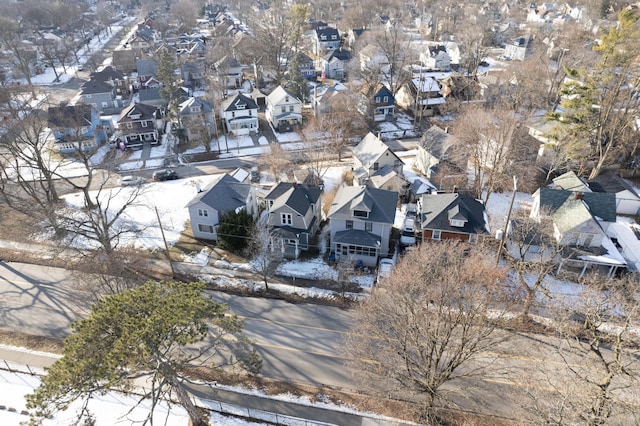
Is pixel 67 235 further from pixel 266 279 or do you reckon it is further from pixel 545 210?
pixel 545 210

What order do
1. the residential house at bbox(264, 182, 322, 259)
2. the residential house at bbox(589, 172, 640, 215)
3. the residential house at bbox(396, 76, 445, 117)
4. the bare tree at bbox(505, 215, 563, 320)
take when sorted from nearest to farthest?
the bare tree at bbox(505, 215, 563, 320) → the residential house at bbox(264, 182, 322, 259) → the residential house at bbox(589, 172, 640, 215) → the residential house at bbox(396, 76, 445, 117)

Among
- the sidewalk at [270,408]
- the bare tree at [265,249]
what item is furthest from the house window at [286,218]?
the sidewalk at [270,408]

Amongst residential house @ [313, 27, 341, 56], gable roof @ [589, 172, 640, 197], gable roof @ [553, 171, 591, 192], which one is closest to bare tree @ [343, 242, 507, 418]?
gable roof @ [553, 171, 591, 192]

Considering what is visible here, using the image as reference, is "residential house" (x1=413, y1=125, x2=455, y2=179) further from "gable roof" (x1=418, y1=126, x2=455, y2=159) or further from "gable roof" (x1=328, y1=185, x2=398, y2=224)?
"gable roof" (x1=328, y1=185, x2=398, y2=224)

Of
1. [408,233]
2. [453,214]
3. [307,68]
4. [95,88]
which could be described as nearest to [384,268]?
[408,233]

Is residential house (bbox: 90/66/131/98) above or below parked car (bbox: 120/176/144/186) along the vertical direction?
above
